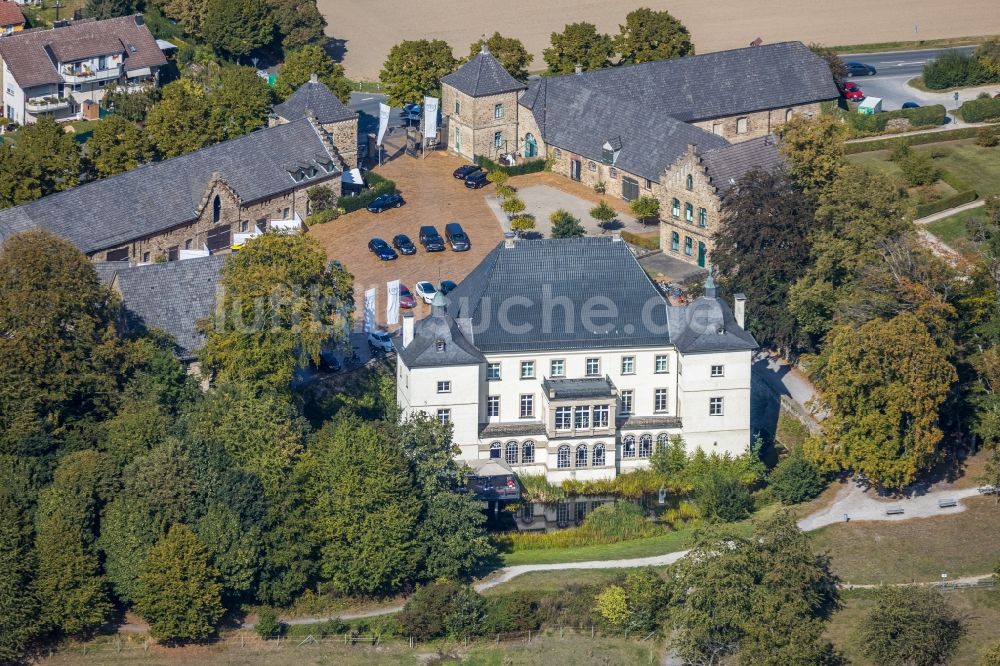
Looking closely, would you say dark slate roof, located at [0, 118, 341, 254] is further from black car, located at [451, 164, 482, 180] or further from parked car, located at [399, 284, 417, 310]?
parked car, located at [399, 284, 417, 310]

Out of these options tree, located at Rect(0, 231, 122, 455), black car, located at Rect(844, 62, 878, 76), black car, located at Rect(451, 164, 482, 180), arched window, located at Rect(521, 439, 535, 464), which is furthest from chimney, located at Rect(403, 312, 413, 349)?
black car, located at Rect(844, 62, 878, 76)

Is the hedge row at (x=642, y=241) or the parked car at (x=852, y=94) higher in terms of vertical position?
the parked car at (x=852, y=94)

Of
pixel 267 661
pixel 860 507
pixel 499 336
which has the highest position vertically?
pixel 499 336

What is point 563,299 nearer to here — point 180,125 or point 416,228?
point 416,228

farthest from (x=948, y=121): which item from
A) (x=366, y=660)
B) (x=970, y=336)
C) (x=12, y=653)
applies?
(x=12, y=653)

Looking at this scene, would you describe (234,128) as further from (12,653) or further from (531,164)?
(12,653)

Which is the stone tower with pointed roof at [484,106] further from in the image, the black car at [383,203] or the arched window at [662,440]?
the arched window at [662,440]

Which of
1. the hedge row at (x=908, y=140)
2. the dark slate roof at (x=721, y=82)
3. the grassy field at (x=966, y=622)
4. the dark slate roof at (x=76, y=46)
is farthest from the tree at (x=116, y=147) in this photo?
the grassy field at (x=966, y=622)
